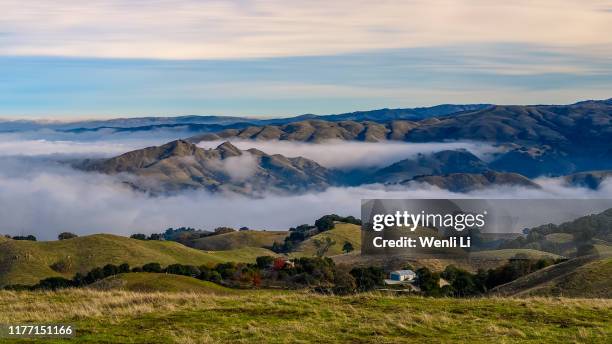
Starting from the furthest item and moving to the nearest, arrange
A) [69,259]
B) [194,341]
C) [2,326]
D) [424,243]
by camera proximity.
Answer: [424,243] < [69,259] < [2,326] < [194,341]

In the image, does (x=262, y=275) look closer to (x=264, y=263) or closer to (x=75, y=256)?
(x=264, y=263)

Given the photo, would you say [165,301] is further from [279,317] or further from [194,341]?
[194,341]

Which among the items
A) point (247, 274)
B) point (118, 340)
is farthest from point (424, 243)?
point (118, 340)

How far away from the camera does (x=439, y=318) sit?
31906 mm

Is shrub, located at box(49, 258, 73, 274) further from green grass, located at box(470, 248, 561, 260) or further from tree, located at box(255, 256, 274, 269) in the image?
green grass, located at box(470, 248, 561, 260)

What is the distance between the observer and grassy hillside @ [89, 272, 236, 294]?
5178 centimetres

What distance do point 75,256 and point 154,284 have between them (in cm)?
10083

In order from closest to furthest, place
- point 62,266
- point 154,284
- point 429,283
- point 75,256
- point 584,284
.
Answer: point 154,284 < point 584,284 < point 429,283 < point 62,266 < point 75,256

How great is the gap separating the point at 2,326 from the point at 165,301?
7.67 metres

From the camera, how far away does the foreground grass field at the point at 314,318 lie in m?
28.7

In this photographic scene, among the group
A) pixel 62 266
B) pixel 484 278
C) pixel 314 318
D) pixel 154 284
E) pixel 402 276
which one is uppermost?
pixel 314 318

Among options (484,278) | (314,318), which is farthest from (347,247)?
(314,318)

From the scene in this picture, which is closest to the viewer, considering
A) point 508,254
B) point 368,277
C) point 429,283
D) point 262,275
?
point 429,283

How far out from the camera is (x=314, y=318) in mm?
32281
